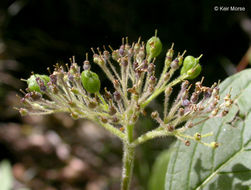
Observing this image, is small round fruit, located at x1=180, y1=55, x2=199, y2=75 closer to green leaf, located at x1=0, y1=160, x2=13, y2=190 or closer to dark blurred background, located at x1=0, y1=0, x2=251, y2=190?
green leaf, located at x1=0, y1=160, x2=13, y2=190

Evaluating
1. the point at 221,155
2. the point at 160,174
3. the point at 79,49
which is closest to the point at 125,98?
the point at 221,155

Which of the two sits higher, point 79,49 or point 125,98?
point 79,49

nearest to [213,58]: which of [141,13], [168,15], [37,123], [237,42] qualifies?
[237,42]

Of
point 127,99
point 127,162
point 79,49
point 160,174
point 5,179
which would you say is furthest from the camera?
point 79,49

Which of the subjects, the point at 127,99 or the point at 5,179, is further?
the point at 5,179

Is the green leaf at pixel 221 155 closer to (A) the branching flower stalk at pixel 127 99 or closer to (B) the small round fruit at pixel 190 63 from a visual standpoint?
(A) the branching flower stalk at pixel 127 99

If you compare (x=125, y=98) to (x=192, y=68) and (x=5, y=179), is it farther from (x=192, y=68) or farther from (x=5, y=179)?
(x=5, y=179)

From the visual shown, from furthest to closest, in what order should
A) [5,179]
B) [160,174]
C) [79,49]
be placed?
[79,49] < [5,179] < [160,174]

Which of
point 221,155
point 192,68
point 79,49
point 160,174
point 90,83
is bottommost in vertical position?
point 221,155
